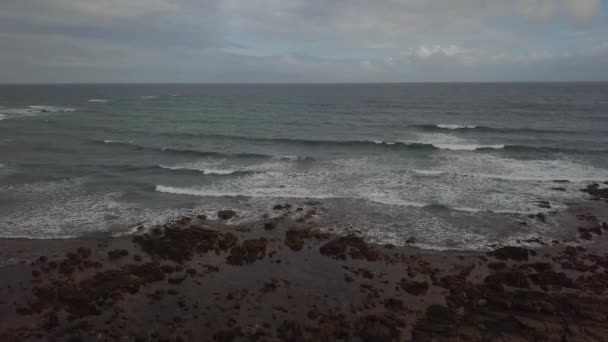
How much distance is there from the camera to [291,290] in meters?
14.8

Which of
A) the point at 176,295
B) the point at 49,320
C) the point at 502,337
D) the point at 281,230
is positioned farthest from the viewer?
the point at 281,230

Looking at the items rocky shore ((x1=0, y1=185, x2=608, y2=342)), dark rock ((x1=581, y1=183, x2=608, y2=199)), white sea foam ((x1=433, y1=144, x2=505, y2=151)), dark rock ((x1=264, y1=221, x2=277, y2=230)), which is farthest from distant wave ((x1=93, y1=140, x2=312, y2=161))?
dark rock ((x1=581, y1=183, x2=608, y2=199))

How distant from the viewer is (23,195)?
2536 centimetres

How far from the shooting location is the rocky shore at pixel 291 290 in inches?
487

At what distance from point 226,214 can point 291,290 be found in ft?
29.3

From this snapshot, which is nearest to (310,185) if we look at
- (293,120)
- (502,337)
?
(502,337)

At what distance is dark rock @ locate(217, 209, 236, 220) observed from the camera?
2201cm

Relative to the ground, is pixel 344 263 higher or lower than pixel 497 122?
lower

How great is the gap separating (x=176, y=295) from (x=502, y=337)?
12162mm

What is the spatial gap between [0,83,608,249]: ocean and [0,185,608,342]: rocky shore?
6.55 ft

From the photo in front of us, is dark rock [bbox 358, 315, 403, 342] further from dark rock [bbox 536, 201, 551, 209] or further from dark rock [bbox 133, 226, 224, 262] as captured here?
dark rock [bbox 536, 201, 551, 209]

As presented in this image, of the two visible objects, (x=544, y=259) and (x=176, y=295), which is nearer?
(x=176, y=295)

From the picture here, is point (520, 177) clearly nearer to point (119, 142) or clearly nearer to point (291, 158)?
point (291, 158)

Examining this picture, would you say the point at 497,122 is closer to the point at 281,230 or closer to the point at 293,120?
the point at 293,120
